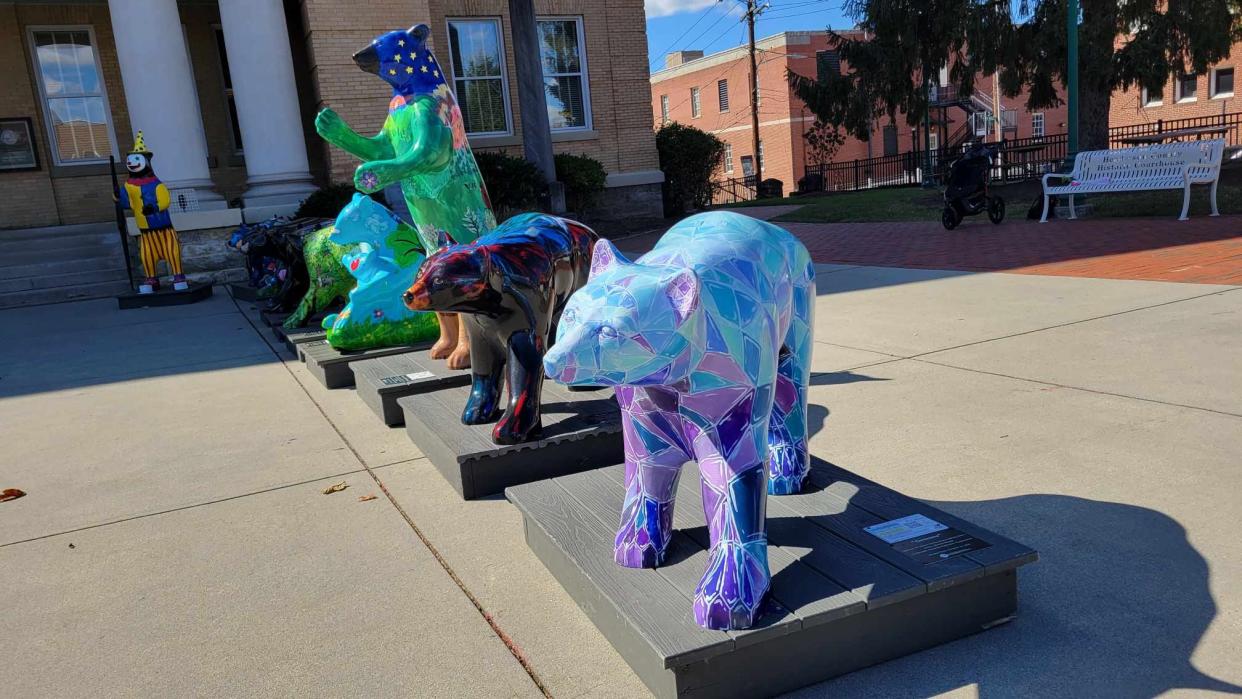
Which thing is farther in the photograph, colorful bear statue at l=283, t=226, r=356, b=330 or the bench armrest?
the bench armrest

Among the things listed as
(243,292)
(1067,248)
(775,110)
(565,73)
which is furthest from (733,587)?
(775,110)

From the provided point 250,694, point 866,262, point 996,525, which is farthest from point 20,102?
point 996,525

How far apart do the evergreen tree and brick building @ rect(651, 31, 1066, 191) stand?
18.0m

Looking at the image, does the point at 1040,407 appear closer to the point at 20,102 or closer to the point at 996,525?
the point at 996,525

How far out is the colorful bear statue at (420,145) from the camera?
4785 mm

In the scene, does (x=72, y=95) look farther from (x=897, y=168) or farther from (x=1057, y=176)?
(x=897, y=168)

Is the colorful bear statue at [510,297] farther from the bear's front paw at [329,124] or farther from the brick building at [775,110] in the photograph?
the brick building at [775,110]

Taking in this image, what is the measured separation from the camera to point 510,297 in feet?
12.1

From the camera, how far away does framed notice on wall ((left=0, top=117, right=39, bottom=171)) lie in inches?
638

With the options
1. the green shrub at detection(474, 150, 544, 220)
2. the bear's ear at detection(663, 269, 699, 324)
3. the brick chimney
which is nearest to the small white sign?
the bear's ear at detection(663, 269, 699, 324)

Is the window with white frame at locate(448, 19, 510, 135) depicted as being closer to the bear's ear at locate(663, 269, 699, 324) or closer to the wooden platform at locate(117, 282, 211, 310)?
the wooden platform at locate(117, 282, 211, 310)

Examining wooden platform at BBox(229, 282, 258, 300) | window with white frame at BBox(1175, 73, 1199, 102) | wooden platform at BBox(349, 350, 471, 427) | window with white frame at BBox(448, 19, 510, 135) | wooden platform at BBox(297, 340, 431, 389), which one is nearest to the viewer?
wooden platform at BBox(349, 350, 471, 427)

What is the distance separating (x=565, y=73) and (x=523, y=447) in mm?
14072

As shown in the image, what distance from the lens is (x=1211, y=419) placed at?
13.5 feet
